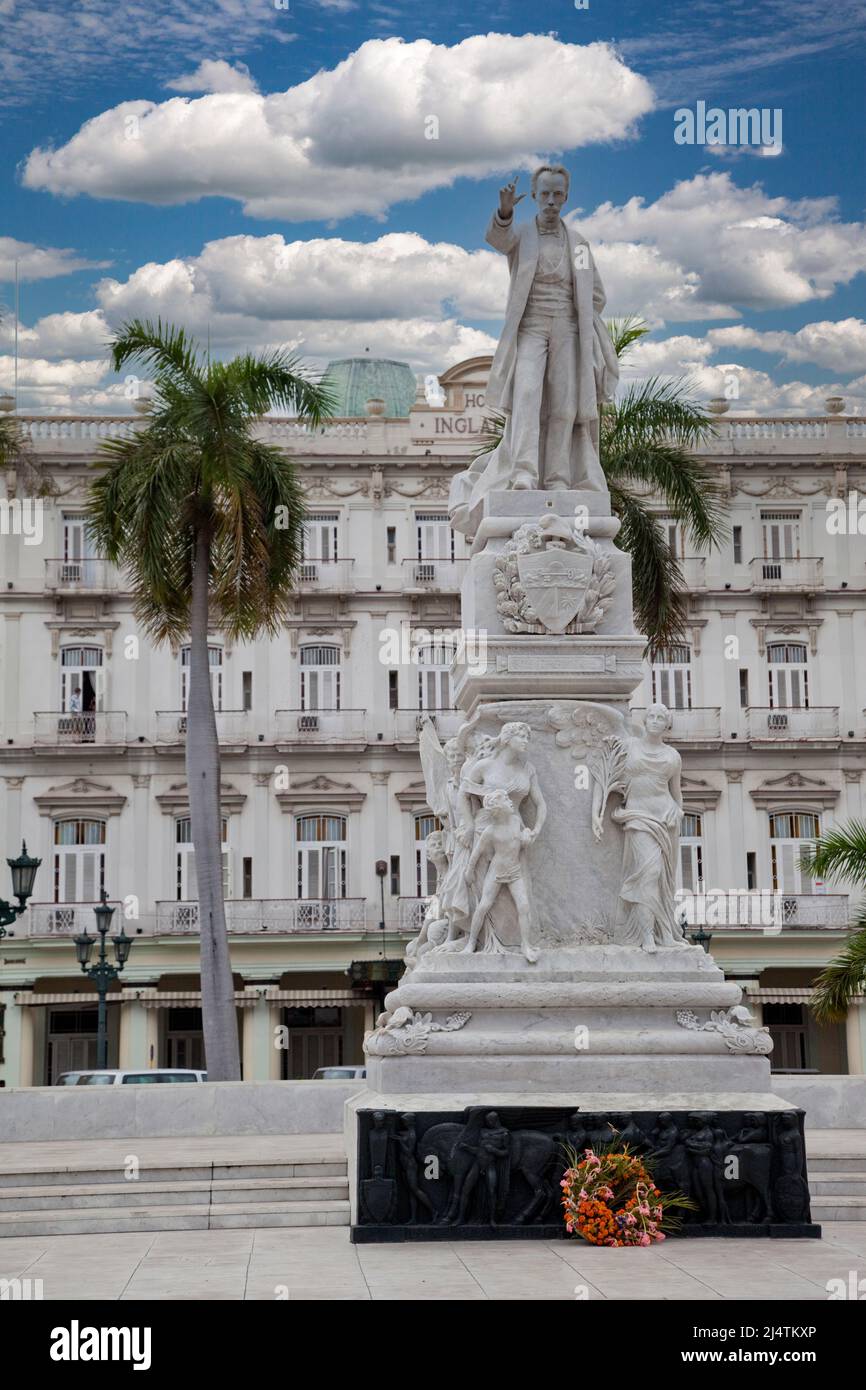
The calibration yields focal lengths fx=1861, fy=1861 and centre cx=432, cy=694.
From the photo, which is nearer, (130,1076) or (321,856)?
(130,1076)

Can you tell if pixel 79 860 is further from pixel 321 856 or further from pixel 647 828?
pixel 647 828

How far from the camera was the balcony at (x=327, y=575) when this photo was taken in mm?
43844

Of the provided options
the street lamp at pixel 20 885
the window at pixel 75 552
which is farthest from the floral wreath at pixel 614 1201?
the window at pixel 75 552

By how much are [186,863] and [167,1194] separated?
A: 3203 cm

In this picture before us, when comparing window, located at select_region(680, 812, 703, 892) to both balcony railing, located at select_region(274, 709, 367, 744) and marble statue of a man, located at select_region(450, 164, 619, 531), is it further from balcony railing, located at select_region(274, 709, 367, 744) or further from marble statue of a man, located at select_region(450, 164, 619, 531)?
marble statue of a man, located at select_region(450, 164, 619, 531)

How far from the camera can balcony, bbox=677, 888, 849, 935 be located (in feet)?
139

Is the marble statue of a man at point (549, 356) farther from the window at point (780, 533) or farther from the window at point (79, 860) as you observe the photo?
the window at point (780, 533)

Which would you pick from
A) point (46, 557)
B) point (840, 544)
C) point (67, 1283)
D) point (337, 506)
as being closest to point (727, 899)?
point (840, 544)

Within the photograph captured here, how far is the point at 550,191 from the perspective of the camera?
12422 mm

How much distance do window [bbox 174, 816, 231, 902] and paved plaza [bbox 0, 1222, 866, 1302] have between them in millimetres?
32231

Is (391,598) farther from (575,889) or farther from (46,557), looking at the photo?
(575,889)

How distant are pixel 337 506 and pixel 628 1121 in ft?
115

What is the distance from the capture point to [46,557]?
43938 mm

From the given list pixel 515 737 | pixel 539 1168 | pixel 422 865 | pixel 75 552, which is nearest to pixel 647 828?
pixel 515 737
